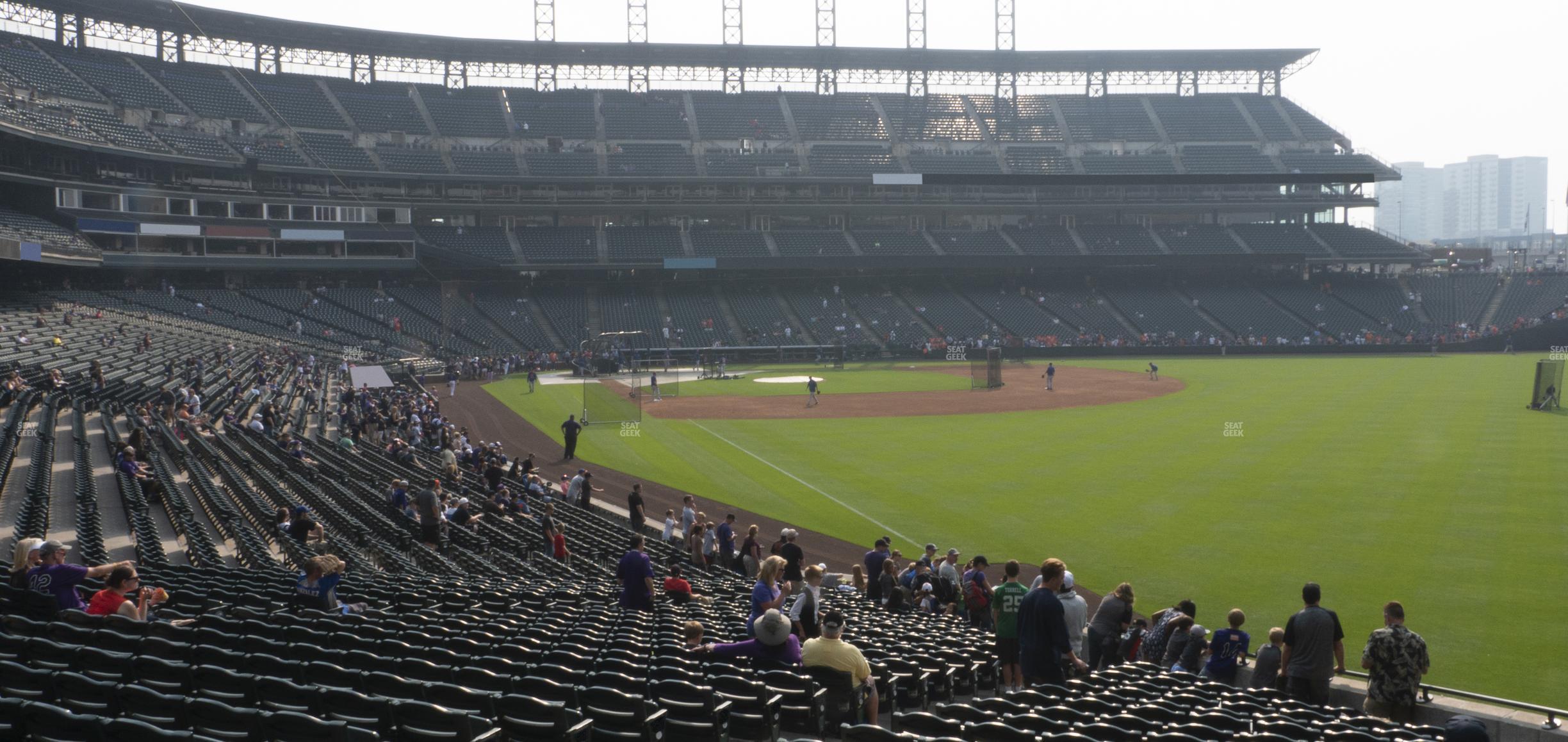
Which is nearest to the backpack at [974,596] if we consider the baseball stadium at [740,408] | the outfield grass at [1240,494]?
the baseball stadium at [740,408]

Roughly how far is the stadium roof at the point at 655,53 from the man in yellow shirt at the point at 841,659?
235ft

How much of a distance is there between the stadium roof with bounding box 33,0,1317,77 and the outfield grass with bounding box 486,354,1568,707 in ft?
142

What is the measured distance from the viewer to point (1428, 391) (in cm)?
4472

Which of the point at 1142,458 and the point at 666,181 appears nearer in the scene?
the point at 1142,458

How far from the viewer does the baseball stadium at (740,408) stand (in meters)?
8.80

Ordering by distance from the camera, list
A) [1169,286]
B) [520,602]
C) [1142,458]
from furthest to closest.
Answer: [1169,286] → [1142,458] → [520,602]

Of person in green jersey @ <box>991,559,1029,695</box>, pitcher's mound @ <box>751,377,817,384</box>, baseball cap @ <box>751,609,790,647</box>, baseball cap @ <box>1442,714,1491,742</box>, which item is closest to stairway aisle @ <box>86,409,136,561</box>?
baseball cap @ <box>751,609,790,647</box>

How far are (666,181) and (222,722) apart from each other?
74.3m

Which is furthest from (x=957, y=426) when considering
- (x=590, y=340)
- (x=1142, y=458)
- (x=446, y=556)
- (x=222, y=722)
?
(x=590, y=340)

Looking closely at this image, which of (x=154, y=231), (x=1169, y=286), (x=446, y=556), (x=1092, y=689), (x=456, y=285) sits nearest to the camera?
(x=1092, y=689)

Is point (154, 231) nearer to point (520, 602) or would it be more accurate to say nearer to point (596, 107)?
point (596, 107)

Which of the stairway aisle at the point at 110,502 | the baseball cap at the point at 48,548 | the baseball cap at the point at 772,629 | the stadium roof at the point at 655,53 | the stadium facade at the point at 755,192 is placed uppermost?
the stadium roof at the point at 655,53

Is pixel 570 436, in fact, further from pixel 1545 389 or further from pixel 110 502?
pixel 1545 389

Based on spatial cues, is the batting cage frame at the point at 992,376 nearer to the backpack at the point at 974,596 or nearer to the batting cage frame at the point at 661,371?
the batting cage frame at the point at 661,371
